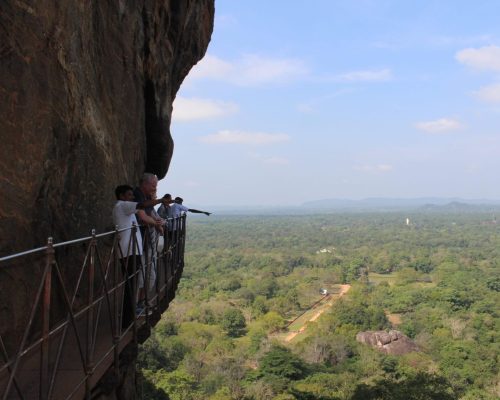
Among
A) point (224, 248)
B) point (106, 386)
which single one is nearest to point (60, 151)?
point (106, 386)

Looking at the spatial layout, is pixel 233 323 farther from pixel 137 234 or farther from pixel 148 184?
pixel 137 234

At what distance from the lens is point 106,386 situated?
409cm

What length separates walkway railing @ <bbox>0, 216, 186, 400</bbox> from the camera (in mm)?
2920

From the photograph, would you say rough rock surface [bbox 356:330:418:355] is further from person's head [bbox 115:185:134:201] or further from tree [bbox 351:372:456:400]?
person's head [bbox 115:185:134:201]

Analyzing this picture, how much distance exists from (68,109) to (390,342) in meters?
49.1

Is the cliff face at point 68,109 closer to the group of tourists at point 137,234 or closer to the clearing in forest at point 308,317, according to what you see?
the group of tourists at point 137,234

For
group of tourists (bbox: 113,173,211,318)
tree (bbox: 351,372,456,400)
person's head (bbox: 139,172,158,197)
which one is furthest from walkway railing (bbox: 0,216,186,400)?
tree (bbox: 351,372,456,400)

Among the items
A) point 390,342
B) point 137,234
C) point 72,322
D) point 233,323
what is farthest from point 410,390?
point 233,323

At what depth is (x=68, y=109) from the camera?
5.73 m

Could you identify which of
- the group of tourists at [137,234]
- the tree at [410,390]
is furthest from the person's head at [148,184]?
the tree at [410,390]

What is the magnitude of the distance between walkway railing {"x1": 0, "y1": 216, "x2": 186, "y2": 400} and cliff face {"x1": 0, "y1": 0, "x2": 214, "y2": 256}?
52 centimetres

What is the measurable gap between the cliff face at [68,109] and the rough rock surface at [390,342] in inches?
1740

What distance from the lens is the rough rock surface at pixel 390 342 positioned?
4791 centimetres

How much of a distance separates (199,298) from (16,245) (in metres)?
76.8
